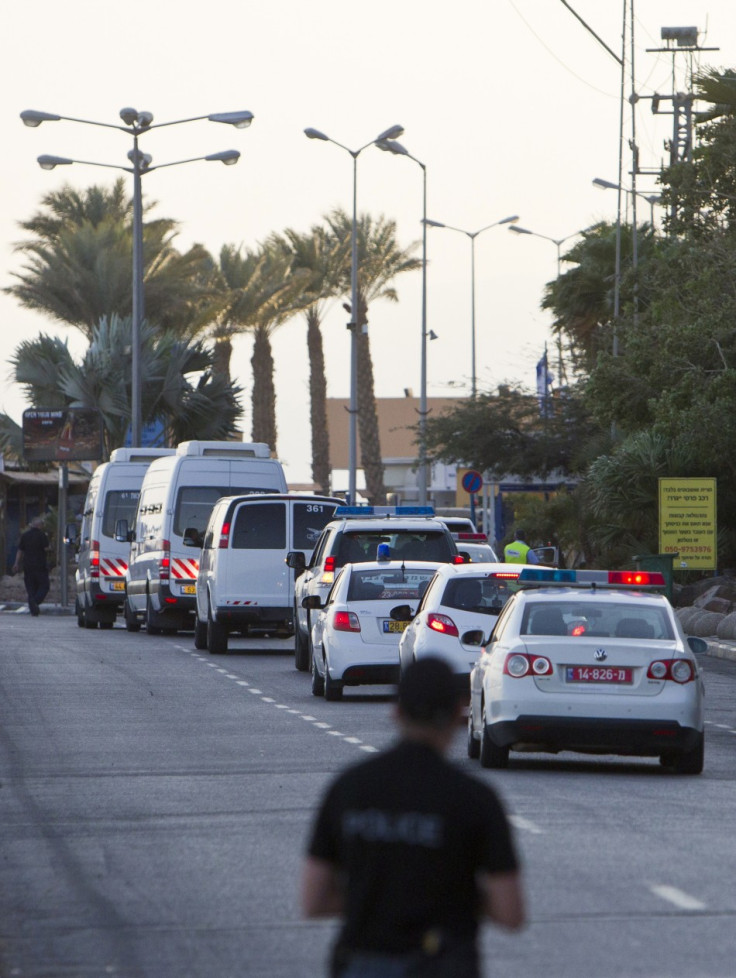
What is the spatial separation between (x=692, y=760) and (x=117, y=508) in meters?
25.9

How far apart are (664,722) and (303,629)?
12.2m

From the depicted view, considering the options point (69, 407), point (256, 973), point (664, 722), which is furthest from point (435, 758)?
point (69, 407)

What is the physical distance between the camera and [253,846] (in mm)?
10727

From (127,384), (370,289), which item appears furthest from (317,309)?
(127,384)

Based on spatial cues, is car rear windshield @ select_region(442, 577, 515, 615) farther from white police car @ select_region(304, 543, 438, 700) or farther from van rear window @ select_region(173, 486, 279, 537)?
van rear window @ select_region(173, 486, 279, 537)

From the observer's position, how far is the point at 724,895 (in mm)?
9242

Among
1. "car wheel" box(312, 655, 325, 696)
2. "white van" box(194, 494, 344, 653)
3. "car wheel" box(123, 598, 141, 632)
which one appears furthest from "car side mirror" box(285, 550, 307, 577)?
"car wheel" box(123, 598, 141, 632)

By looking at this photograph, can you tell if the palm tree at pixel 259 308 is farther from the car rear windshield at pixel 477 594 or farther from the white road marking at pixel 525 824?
the white road marking at pixel 525 824

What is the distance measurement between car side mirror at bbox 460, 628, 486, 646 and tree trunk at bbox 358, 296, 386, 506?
149ft

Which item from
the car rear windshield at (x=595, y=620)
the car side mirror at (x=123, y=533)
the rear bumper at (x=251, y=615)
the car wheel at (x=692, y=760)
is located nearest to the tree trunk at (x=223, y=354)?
the car side mirror at (x=123, y=533)

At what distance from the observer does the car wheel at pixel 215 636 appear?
3008cm

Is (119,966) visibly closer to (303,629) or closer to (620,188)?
(303,629)

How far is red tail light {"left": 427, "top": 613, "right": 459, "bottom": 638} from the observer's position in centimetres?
1820

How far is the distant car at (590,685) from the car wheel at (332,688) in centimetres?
670
